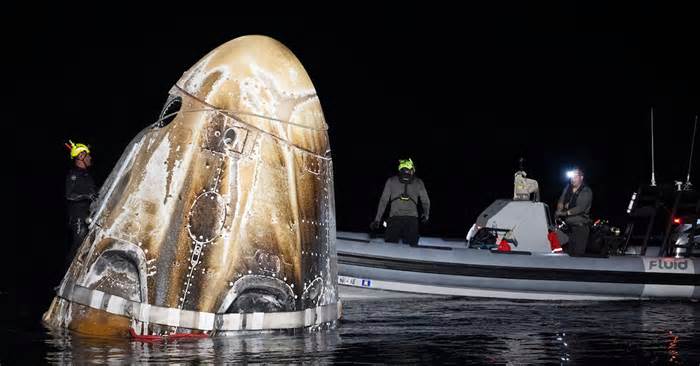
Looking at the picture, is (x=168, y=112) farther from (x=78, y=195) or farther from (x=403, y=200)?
(x=403, y=200)

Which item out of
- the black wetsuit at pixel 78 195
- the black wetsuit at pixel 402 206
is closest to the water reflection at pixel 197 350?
the black wetsuit at pixel 78 195

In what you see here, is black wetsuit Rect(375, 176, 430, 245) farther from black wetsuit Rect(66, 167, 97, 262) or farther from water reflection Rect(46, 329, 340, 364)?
water reflection Rect(46, 329, 340, 364)

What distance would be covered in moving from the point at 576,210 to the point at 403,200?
96.5 inches

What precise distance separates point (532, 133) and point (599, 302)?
92.0m

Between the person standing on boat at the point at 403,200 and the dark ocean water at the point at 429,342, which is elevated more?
the person standing on boat at the point at 403,200

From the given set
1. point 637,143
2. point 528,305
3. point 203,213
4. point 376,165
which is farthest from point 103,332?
point 637,143

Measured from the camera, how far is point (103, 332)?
8.95m

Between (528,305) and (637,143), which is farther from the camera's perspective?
(637,143)

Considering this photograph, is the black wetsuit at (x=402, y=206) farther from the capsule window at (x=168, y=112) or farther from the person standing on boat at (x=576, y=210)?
the capsule window at (x=168, y=112)

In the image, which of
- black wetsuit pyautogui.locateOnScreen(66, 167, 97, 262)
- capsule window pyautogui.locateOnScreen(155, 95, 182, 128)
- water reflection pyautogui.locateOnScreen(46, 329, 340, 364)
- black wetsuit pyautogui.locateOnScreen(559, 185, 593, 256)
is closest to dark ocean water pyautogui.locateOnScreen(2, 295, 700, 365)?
water reflection pyautogui.locateOnScreen(46, 329, 340, 364)

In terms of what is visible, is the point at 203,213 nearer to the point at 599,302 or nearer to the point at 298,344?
the point at 298,344

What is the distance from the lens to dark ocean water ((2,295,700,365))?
8633 millimetres

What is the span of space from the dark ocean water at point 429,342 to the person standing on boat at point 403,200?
181 cm

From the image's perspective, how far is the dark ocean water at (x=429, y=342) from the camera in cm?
863
